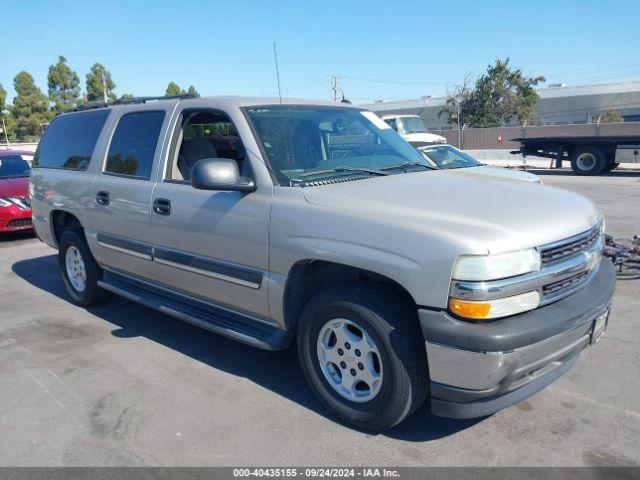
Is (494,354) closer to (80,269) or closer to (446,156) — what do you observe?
(80,269)

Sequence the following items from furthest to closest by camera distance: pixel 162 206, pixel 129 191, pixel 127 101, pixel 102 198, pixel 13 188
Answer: pixel 13 188
pixel 127 101
pixel 102 198
pixel 129 191
pixel 162 206

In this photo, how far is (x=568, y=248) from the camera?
116 inches

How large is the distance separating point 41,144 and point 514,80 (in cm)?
4566

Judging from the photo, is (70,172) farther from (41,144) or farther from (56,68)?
(56,68)

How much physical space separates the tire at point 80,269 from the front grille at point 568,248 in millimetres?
4176

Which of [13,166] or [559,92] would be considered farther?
[559,92]

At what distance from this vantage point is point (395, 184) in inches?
137

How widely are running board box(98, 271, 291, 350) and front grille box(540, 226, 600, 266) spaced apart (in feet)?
5.35

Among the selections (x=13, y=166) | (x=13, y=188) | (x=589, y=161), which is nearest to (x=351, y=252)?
(x=13, y=188)

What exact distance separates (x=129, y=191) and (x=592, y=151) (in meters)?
17.9

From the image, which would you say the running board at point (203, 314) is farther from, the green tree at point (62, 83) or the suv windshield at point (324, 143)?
the green tree at point (62, 83)

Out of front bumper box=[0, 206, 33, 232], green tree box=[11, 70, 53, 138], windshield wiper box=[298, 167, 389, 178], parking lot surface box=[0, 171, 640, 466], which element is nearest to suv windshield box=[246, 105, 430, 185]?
windshield wiper box=[298, 167, 389, 178]

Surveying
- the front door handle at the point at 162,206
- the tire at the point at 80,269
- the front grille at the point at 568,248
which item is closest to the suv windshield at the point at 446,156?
the tire at the point at 80,269

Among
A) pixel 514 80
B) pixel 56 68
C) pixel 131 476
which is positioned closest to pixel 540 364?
pixel 131 476
